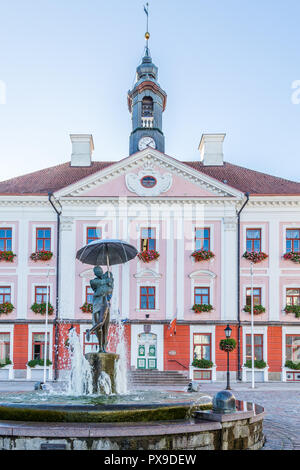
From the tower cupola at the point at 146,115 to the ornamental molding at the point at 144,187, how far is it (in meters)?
4.66

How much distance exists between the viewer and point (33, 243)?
3272 centimetres

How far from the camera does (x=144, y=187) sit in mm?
32594

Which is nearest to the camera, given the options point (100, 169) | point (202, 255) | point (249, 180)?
point (202, 255)

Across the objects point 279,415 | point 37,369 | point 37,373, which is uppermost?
point 279,415

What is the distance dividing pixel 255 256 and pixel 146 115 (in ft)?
42.1

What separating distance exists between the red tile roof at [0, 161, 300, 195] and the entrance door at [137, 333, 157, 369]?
392 inches

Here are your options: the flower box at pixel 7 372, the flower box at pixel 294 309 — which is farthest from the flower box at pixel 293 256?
the flower box at pixel 7 372

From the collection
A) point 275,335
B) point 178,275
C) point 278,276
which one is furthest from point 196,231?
point 275,335

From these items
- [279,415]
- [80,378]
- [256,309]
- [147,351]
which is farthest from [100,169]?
[80,378]

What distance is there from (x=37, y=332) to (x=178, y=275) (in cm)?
857

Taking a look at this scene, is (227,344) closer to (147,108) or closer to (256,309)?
(256,309)

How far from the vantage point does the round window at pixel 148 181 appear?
3262 cm

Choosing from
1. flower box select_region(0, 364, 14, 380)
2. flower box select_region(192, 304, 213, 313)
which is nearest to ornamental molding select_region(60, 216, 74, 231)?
flower box select_region(0, 364, 14, 380)

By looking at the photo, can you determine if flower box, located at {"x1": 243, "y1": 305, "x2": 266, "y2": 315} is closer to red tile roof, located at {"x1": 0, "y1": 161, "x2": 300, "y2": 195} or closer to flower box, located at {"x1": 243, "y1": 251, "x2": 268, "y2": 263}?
flower box, located at {"x1": 243, "y1": 251, "x2": 268, "y2": 263}
